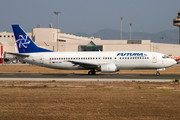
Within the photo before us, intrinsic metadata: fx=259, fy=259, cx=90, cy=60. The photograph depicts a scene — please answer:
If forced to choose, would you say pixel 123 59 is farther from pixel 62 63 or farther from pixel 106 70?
pixel 62 63

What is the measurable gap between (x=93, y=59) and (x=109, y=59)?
2.61 m

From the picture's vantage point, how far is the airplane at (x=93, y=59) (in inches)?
1572

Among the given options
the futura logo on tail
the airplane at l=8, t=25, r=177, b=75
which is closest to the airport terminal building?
the futura logo on tail

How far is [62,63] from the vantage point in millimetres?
42062

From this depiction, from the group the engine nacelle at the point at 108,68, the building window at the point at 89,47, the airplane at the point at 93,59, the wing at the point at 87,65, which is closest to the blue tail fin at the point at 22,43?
the airplane at the point at 93,59

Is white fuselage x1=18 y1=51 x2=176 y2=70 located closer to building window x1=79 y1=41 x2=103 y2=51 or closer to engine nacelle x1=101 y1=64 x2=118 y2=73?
engine nacelle x1=101 y1=64 x2=118 y2=73

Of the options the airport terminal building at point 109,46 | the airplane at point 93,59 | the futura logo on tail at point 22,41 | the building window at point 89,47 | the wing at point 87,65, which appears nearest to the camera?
the wing at point 87,65

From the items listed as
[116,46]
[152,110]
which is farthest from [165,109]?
[116,46]

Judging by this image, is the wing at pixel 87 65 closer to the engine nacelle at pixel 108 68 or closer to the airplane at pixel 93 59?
the airplane at pixel 93 59

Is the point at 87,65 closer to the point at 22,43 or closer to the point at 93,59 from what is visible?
the point at 93,59

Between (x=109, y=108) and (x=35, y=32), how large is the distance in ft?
385

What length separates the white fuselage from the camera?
40.0 m

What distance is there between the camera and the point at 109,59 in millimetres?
40719

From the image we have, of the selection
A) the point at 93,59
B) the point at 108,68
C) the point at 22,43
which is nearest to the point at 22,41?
the point at 22,43
